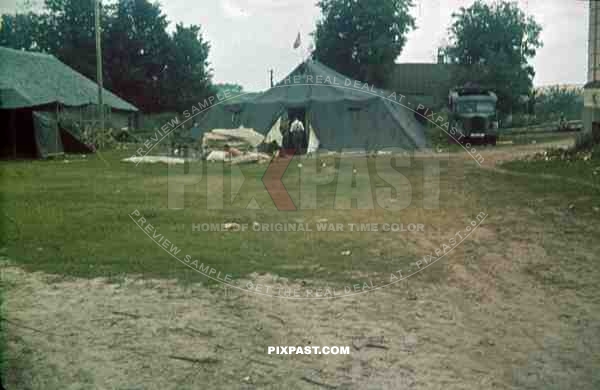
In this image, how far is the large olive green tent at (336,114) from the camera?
2022 centimetres

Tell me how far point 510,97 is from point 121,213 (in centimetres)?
2669

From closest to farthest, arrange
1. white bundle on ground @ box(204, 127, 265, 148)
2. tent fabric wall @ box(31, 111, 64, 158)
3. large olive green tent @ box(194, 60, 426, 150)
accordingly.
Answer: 1. tent fabric wall @ box(31, 111, 64, 158)
2. white bundle on ground @ box(204, 127, 265, 148)
3. large olive green tent @ box(194, 60, 426, 150)

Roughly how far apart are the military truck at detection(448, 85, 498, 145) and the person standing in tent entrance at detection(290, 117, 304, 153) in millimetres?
7288

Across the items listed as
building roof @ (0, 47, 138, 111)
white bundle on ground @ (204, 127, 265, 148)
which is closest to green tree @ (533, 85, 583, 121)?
white bundle on ground @ (204, 127, 265, 148)

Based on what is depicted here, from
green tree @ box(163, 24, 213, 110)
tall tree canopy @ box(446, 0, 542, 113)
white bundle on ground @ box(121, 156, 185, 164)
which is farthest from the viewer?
green tree @ box(163, 24, 213, 110)

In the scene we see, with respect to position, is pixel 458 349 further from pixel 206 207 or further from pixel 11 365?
pixel 206 207

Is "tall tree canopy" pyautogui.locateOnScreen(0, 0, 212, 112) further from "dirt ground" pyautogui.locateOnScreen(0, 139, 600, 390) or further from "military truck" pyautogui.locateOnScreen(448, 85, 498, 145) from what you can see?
"dirt ground" pyautogui.locateOnScreen(0, 139, 600, 390)

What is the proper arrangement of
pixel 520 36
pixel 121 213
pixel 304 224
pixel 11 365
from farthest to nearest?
1. pixel 520 36
2. pixel 121 213
3. pixel 304 224
4. pixel 11 365

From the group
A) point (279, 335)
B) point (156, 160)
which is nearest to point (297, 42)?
point (156, 160)

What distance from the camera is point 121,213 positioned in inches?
324

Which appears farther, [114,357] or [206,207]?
[206,207]

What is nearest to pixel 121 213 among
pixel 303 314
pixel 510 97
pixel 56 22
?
pixel 303 314

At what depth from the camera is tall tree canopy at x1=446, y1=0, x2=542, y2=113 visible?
96.0ft

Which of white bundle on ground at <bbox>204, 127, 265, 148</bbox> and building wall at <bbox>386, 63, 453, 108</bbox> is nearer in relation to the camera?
white bundle on ground at <bbox>204, 127, 265, 148</bbox>
